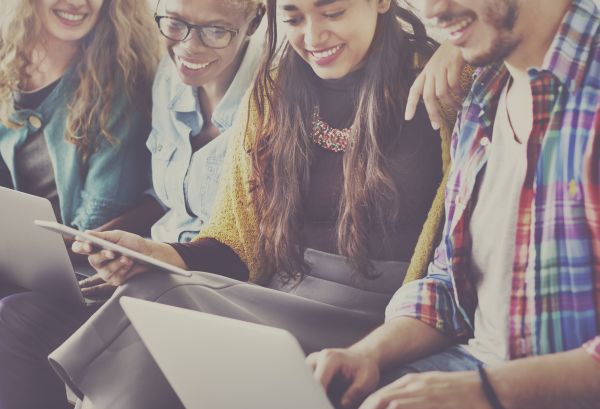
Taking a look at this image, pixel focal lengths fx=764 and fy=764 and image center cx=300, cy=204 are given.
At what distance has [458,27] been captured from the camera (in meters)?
1.01

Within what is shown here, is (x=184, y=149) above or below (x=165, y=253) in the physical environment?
above

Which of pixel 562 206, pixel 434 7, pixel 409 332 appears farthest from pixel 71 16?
pixel 562 206

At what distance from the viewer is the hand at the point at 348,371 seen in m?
0.96

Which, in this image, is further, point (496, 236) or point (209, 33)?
point (209, 33)

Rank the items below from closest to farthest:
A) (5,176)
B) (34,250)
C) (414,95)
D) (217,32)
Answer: (414,95) < (34,250) < (217,32) < (5,176)

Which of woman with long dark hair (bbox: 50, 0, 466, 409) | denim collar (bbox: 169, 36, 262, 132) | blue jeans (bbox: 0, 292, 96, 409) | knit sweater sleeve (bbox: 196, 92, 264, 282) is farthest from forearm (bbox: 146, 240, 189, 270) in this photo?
denim collar (bbox: 169, 36, 262, 132)

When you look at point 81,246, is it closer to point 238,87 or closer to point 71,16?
point 238,87

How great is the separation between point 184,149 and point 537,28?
900mm

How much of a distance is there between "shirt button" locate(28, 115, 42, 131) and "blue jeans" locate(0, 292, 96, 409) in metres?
0.52

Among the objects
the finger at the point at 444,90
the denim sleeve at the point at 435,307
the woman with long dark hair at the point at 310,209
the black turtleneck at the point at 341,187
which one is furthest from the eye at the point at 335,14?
the denim sleeve at the point at 435,307

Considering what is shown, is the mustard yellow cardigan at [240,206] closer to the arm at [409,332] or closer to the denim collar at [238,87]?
the denim collar at [238,87]

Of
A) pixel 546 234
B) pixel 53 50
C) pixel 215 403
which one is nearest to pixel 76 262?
pixel 53 50

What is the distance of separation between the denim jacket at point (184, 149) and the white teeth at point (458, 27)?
0.62m

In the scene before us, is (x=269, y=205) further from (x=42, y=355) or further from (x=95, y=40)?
(x=95, y=40)
